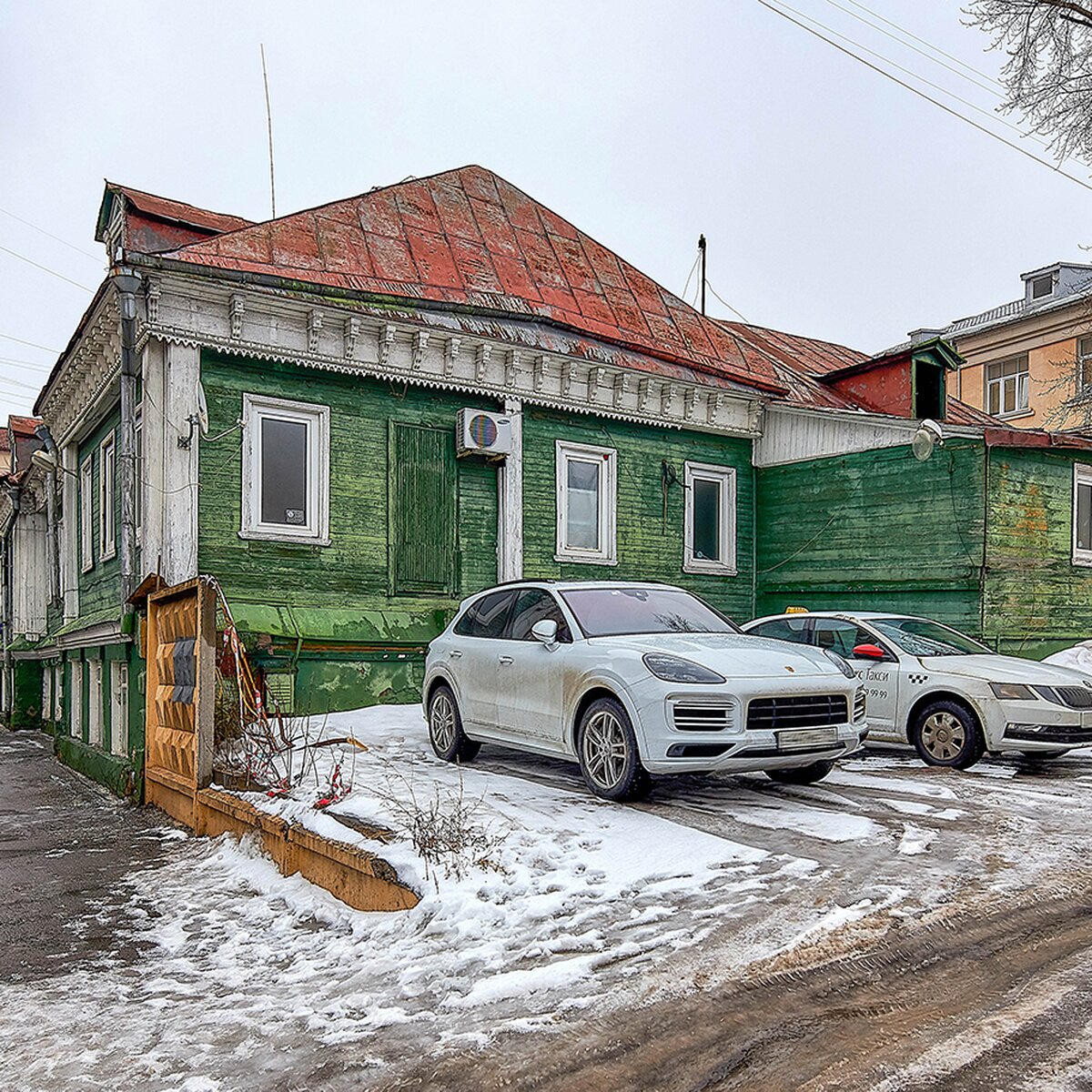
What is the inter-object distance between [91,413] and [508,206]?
321 inches

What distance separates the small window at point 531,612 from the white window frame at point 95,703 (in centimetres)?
887

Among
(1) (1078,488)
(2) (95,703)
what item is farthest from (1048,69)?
(2) (95,703)

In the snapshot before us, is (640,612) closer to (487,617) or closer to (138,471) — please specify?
(487,617)

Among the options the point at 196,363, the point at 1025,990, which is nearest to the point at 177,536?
the point at 196,363

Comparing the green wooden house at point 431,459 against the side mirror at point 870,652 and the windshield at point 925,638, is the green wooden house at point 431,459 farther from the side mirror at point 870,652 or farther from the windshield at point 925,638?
the side mirror at point 870,652

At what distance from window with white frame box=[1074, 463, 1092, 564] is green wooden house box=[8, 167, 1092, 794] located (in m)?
0.16

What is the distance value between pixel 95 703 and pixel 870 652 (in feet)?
37.8

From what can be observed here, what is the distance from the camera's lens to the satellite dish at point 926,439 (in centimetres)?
1543

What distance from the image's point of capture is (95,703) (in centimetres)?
1598

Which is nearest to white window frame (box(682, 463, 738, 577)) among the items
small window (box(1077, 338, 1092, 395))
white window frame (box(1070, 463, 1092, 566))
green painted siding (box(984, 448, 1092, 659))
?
green painted siding (box(984, 448, 1092, 659))

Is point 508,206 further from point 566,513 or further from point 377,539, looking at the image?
point 377,539

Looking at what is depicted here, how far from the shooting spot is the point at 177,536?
12.7 metres

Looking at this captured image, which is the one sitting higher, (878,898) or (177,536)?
(177,536)

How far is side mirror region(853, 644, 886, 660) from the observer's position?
10227 mm
